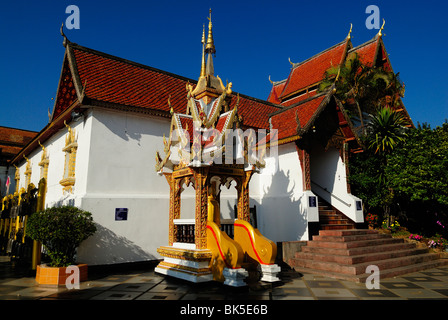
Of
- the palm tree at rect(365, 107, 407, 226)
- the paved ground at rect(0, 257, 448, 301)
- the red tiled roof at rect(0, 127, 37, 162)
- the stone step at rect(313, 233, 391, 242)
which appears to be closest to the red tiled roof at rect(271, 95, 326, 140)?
the palm tree at rect(365, 107, 407, 226)

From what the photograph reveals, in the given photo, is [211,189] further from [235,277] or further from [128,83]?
[128,83]

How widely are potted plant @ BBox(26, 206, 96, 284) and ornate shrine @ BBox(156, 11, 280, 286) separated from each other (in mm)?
2081

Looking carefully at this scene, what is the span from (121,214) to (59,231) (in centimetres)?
201

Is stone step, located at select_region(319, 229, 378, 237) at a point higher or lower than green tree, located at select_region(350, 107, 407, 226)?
lower

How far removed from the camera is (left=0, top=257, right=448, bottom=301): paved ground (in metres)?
5.48

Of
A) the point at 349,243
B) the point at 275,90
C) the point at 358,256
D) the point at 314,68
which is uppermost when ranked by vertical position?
the point at 275,90

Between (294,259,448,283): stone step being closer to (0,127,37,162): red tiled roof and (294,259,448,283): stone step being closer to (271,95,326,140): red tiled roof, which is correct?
(271,95,326,140): red tiled roof

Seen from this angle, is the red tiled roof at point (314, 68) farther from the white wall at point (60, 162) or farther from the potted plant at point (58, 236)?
the potted plant at point (58, 236)

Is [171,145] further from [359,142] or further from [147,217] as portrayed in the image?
[359,142]

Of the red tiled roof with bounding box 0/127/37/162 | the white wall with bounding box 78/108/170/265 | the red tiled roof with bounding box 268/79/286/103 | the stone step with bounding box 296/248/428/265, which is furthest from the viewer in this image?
the red tiled roof with bounding box 268/79/286/103

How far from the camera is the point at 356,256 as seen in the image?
7.65 metres

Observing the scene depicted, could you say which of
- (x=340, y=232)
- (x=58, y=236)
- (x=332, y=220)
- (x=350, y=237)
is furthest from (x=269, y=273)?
(x=332, y=220)

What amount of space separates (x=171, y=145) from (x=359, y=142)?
22.6 ft

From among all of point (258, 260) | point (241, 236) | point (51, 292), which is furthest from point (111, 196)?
point (258, 260)
